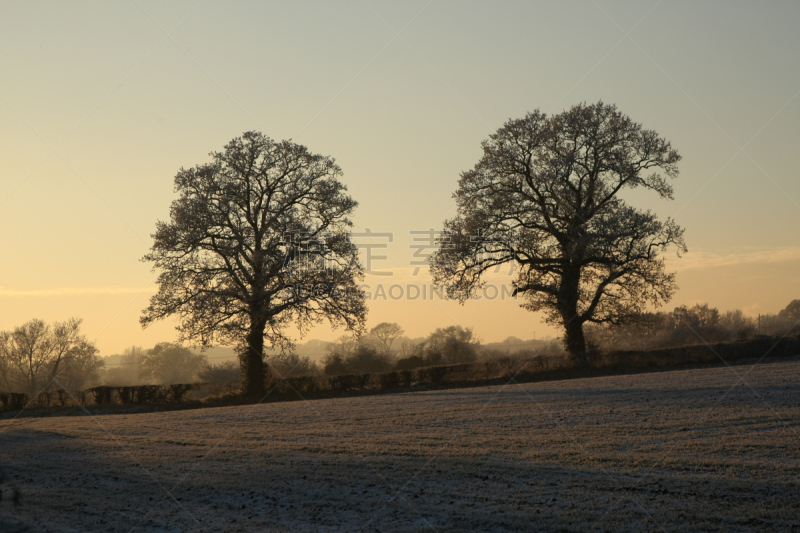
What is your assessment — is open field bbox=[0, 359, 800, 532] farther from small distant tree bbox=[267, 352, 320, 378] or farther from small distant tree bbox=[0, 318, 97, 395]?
small distant tree bbox=[0, 318, 97, 395]

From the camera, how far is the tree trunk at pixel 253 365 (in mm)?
32469

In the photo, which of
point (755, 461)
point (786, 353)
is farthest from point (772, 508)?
point (786, 353)

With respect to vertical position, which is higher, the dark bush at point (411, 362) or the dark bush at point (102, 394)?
the dark bush at point (411, 362)

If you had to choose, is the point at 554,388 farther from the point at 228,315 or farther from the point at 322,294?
the point at 228,315

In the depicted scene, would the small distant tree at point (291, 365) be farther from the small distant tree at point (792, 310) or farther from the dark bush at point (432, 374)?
the small distant tree at point (792, 310)

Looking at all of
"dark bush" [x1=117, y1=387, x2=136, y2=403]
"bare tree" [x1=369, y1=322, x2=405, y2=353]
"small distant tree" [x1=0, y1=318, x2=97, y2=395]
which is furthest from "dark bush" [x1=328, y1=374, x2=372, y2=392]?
"bare tree" [x1=369, y1=322, x2=405, y2=353]

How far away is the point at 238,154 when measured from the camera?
31781 millimetres

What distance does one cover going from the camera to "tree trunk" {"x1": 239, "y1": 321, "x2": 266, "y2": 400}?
32.5m

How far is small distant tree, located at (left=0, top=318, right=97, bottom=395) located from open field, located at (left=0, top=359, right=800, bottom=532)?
142 feet

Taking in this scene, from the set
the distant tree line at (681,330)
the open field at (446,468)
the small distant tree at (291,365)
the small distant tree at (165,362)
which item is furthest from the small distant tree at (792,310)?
the small distant tree at (165,362)

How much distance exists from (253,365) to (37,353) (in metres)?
37.5

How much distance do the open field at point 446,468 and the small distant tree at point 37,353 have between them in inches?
1709

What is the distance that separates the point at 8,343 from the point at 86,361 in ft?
27.0

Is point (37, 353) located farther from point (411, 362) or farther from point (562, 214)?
point (562, 214)
